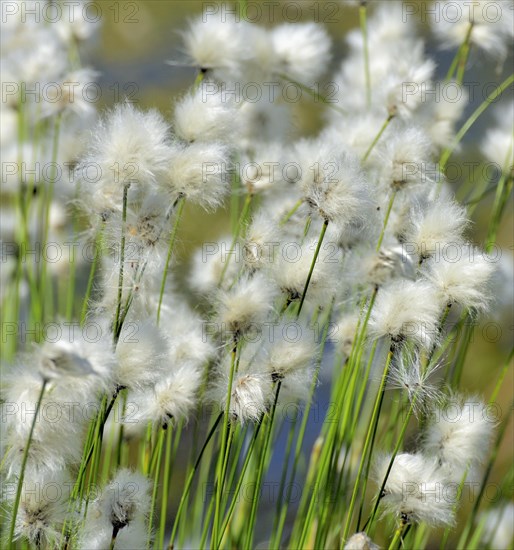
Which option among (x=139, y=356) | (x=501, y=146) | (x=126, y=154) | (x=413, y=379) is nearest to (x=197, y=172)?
(x=126, y=154)

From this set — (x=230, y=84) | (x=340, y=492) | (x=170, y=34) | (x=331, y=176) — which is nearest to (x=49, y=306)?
(x=230, y=84)

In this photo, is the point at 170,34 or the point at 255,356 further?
the point at 170,34

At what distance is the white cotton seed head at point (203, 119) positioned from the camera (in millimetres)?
980

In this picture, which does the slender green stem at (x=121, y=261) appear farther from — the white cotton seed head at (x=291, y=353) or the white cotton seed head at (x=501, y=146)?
the white cotton seed head at (x=501, y=146)

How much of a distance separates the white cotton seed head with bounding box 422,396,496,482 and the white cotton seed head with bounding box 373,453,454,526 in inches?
1.6

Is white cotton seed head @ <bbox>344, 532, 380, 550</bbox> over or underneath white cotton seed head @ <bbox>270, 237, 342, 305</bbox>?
underneath

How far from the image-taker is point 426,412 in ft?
3.22

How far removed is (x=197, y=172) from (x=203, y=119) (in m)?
0.11

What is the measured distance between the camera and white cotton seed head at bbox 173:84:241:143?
980mm

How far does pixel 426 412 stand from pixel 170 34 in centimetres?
300

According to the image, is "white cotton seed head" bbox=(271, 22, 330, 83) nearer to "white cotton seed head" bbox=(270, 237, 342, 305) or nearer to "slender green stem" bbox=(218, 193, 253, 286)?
"slender green stem" bbox=(218, 193, 253, 286)

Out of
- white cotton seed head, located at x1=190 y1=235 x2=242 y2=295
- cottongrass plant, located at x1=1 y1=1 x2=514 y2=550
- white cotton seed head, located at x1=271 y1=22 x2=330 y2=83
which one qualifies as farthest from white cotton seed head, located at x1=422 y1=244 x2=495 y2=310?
white cotton seed head, located at x1=271 y1=22 x2=330 y2=83

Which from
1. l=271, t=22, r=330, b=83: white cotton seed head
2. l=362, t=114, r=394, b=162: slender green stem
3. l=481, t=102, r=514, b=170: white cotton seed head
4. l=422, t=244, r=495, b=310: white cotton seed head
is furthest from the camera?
l=271, t=22, r=330, b=83: white cotton seed head

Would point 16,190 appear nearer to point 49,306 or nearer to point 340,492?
point 49,306
